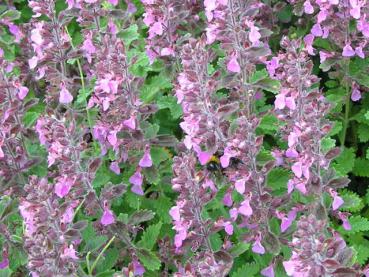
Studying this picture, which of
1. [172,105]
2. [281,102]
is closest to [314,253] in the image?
[281,102]

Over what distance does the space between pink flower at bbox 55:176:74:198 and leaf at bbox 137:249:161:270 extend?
0.57 m

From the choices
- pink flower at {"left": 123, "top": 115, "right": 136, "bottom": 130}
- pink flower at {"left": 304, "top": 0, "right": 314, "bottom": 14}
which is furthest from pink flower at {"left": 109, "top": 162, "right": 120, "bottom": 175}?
pink flower at {"left": 304, "top": 0, "right": 314, "bottom": 14}

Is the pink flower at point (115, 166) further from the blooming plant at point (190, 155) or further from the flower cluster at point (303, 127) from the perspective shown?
the flower cluster at point (303, 127)

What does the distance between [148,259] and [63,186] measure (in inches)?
25.2

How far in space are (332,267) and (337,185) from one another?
0.95 metres

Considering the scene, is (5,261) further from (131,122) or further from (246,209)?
(246,209)

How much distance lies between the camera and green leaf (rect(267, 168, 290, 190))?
13.1ft

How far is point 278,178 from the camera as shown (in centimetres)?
404

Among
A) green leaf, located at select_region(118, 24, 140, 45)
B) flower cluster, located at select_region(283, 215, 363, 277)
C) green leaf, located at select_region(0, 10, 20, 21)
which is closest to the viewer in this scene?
flower cluster, located at select_region(283, 215, 363, 277)

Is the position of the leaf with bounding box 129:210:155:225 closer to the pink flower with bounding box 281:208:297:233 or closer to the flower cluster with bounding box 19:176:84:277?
the flower cluster with bounding box 19:176:84:277

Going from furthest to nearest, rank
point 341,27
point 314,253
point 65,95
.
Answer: point 341,27
point 65,95
point 314,253

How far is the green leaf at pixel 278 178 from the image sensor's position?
157 inches

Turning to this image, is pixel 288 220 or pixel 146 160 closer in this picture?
pixel 288 220

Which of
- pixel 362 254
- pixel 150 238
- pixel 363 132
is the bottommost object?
pixel 362 254
